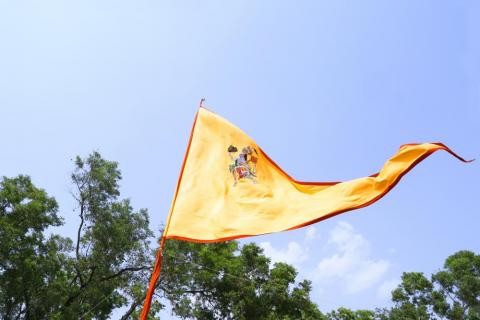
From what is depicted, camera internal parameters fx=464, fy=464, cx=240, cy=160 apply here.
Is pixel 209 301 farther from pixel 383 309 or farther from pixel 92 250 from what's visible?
pixel 383 309

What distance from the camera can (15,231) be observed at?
15805mm

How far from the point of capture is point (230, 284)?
21.4 m

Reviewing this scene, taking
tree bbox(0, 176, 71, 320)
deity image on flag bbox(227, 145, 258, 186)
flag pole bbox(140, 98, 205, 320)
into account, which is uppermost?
tree bbox(0, 176, 71, 320)

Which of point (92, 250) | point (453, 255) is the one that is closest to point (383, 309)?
point (453, 255)

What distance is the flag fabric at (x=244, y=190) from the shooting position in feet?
16.6

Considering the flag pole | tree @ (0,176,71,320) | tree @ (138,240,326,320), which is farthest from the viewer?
tree @ (138,240,326,320)

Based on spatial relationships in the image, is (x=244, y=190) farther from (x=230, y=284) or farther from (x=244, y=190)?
(x=230, y=284)

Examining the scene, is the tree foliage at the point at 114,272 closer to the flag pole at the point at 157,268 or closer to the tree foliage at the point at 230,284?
the tree foliage at the point at 230,284

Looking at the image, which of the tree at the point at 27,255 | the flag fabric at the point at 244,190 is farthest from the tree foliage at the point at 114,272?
the flag fabric at the point at 244,190

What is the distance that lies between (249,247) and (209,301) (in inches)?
131

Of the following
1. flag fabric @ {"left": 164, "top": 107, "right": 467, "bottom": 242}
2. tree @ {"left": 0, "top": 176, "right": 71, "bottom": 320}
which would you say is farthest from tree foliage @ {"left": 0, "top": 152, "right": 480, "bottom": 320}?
flag fabric @ {"left": 164, "top": 107, "right": 467, "bottom": 242}

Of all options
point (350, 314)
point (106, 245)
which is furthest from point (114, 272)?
point (350, 314)

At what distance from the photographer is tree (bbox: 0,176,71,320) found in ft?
52.0

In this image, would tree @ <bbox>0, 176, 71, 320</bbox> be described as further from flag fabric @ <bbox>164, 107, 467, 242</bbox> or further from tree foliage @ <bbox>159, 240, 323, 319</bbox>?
flag fabric @ <bbox>164, 107, 467, 242</bbox>
